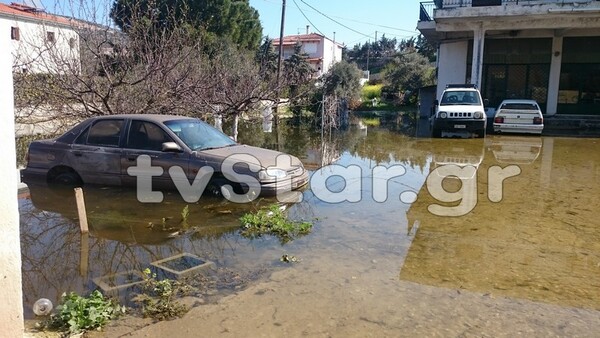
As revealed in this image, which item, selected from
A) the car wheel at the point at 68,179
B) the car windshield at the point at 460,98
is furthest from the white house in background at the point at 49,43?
the car windshield at the point at 460,98

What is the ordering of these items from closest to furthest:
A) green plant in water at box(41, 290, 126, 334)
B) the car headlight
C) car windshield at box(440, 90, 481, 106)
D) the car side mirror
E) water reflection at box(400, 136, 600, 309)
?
green plant in water at box(41, 290, 126, 334) → water reflection at box(400, 136, 600, 309) → the car headlight → the car side mirror → car windshield at box(440, 90, 481, 106)

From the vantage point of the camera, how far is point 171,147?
769 cm

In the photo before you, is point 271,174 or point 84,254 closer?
point 84,254

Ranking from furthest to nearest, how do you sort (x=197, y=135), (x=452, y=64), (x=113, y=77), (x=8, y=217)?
(x=452, y=64)
(x=113, y=77)
(x=197, y=135)
(x=8, y=217)

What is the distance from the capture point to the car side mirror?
7676mm

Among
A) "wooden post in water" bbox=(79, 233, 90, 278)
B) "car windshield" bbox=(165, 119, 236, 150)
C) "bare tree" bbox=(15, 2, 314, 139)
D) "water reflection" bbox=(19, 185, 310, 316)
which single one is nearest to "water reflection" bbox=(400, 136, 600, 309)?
"water reflection" bbox=(19, 185, 310, 316)

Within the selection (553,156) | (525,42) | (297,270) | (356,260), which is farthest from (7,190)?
(525,42)

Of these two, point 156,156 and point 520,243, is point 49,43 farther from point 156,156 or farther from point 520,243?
point 520,243

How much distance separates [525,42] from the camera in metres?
23.8

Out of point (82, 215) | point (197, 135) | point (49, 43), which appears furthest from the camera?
point (49, 43)

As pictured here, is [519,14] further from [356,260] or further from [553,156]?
[356,260]

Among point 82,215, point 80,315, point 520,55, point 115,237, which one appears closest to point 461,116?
point 520,55

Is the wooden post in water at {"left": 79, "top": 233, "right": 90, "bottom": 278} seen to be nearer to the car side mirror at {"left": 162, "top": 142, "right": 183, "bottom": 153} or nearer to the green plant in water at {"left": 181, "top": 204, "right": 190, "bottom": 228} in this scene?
the green plant in water at {"left": 181, "top": 204, "right": 190, "bottom": 228}

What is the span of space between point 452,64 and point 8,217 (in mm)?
24851
